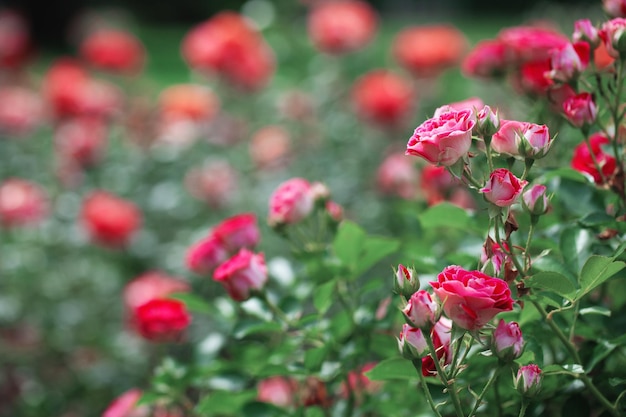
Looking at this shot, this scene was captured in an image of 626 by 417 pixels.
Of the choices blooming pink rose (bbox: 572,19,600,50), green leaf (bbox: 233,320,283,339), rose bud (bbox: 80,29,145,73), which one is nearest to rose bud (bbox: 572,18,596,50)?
blooming pink rose (bbox: 572,19,600,50)

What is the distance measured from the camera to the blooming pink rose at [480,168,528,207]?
89 cm

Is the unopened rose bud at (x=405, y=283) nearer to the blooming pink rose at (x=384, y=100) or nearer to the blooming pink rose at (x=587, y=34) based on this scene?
the blooming pink rose at (x=587, y=34)

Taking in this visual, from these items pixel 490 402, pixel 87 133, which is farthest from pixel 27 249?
pixel 490 402

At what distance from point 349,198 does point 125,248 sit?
32.3 inches

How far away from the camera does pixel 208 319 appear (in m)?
2.69

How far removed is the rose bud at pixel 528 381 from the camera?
2.93ft

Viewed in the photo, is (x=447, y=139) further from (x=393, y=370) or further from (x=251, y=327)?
(x=251, y=327)

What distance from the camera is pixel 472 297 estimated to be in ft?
2.75

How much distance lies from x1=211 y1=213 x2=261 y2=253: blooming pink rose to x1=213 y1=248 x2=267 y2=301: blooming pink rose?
6.7 inches

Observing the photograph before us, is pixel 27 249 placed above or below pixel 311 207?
below

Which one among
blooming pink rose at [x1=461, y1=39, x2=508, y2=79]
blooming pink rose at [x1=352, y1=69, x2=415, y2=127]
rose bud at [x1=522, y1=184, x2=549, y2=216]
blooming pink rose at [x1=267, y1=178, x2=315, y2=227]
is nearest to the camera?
rose bud at [x1=522, y1=184, x2=549, y2=216]

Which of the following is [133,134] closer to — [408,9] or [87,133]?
[87,133]

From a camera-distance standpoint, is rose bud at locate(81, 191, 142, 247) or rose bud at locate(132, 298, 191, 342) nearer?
rose bud at locate(132, 298, 191, 342)

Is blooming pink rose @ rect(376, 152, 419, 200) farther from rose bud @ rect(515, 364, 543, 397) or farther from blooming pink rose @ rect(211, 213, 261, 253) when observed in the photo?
rose bud @ rect(515, 364, 543, 397)
